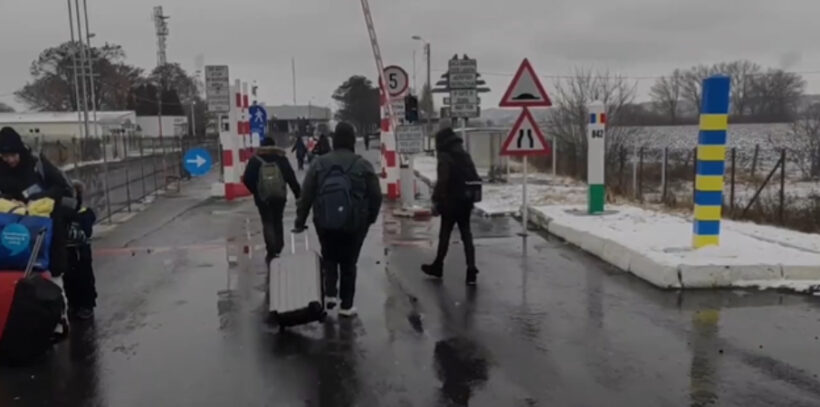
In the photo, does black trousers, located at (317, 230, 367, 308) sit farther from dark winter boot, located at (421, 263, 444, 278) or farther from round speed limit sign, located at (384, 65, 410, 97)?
round speed limit sign, located at (384, 65, 410, 97)

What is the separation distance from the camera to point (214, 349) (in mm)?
6375

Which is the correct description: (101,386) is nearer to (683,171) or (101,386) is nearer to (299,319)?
(299,319)

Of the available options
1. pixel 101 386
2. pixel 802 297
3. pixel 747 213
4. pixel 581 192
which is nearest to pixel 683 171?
pixel 581 192

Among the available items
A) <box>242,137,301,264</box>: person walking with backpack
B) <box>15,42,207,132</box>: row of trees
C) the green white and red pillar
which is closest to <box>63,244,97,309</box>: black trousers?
<box>242,137,301,264</box>: person walking with backpack

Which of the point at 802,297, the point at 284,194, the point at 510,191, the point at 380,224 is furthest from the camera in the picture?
the point at 510,191

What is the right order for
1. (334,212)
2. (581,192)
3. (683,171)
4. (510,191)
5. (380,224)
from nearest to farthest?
(334,212)
(380,224)
(581,192)
(510,191)
(683,171)

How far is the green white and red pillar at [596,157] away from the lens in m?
13.2

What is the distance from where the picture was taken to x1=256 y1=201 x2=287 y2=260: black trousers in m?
10.2

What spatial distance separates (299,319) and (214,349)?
779 millimetres

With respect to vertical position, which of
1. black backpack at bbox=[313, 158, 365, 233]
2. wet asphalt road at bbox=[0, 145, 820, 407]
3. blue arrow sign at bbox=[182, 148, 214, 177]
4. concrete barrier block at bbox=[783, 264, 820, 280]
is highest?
black backpack at bbox=[313, 158, 365, 233]

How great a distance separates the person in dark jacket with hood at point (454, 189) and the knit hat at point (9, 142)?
14.0 ft

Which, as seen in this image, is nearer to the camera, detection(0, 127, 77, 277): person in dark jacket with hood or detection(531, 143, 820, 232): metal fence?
detection(0, 127, 77, 277): person in dark jacket with hood

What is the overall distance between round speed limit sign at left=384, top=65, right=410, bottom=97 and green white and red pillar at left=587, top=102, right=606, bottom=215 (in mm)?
4678

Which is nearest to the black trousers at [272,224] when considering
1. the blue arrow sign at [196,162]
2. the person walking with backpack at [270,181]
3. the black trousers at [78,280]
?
the person walking with backpack at [270,181]
